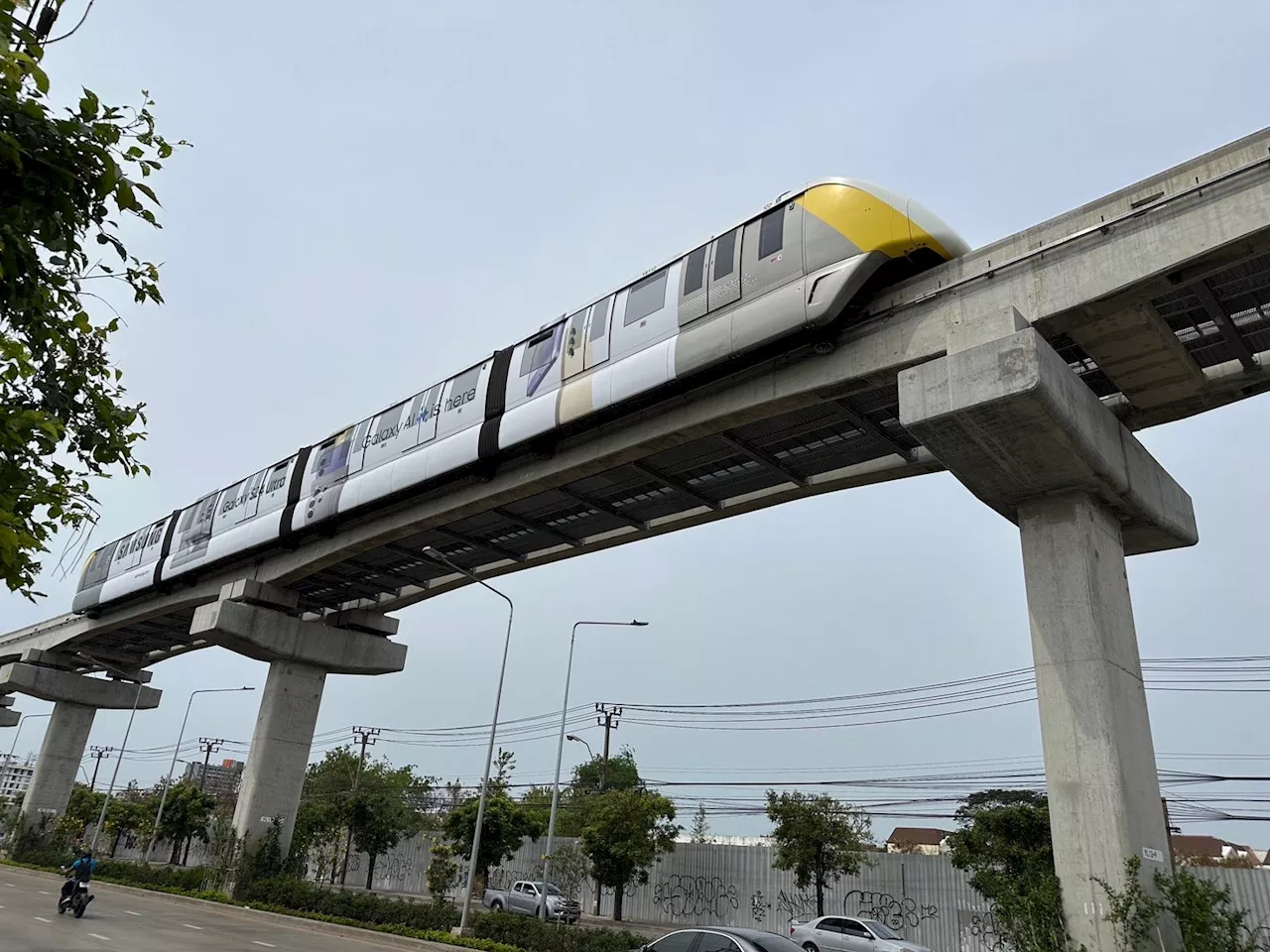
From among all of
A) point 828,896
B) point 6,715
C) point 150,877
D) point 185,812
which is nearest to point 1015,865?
point 828,896

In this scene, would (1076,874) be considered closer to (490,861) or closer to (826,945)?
(826,945)

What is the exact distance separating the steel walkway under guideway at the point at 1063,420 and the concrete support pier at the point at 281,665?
13340 millimetres

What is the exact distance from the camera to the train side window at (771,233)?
50.7 feet

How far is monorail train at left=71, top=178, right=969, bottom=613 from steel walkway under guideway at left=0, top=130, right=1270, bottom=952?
82 centimetres

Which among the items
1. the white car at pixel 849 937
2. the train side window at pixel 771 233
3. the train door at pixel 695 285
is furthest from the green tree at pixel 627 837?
the train side window at pixel 771 233

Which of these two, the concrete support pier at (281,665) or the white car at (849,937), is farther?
the concrete support pier at (281,665)

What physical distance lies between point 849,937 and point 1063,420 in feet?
49.3

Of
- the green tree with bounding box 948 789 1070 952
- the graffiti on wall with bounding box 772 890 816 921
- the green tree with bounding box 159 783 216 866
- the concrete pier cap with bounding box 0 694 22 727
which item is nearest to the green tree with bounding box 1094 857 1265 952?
the green tree with bounding box 948 789 1070 952

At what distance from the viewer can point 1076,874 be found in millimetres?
11523

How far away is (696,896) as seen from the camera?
35.7m

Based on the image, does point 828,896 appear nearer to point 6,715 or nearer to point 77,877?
point 77,877

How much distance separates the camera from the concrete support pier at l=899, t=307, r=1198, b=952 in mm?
11547

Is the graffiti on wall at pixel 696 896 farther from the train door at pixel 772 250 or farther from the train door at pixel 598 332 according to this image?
the train door at pixel 772 250

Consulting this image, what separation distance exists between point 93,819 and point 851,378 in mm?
70127
